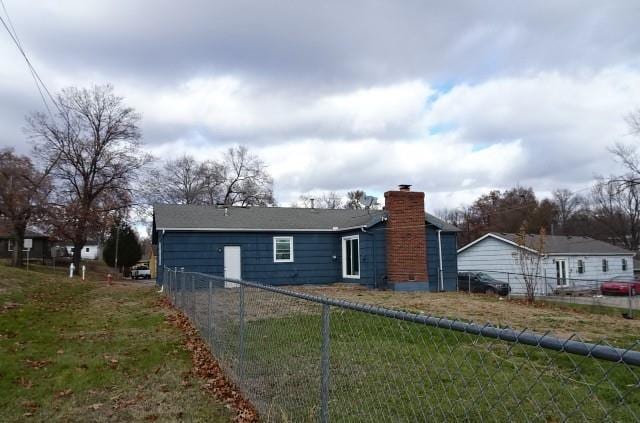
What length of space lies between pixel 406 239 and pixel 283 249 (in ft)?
18.1

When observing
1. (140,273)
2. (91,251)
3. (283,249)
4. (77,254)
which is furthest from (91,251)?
(283,249)

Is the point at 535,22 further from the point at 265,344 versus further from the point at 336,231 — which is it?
the point at 336,231

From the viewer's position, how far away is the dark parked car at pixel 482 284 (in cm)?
2448

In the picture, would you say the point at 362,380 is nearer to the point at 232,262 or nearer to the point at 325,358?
the point at 325,358

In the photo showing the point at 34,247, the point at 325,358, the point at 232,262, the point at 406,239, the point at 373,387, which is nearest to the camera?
the point at 325,358

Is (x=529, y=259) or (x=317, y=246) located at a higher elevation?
(x=317, y=246)

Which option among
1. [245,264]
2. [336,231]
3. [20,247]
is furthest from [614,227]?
[20,247]

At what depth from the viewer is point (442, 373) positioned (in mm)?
6031

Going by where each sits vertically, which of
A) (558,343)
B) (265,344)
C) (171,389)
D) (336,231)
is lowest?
(171,389)

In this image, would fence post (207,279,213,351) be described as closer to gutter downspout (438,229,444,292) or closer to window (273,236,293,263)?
window (273,236,293,263)

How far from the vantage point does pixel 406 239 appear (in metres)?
20.8

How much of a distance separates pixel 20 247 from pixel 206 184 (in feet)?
81.7

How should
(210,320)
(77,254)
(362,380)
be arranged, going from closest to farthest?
(362,380)
(210,320)
(77,254)

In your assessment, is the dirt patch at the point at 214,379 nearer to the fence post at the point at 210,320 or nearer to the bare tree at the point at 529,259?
the fence post at the point at 210,320
